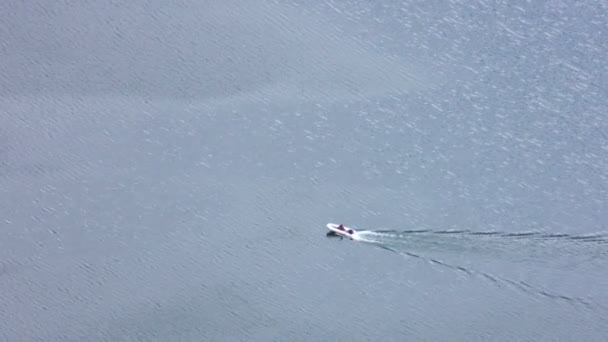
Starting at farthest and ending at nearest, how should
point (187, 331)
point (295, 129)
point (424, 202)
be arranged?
point (295, 129) → point (424, 202) → point (187, 331)

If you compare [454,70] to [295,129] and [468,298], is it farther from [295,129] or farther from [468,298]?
[468,298]

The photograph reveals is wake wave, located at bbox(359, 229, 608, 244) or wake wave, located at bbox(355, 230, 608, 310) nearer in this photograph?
wake wave, located at bbox(355, 230, 608, 310)

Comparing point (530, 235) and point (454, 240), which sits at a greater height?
point (530, 235)

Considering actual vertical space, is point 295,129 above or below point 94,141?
above

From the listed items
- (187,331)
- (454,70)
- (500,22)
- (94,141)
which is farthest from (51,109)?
(500,22)

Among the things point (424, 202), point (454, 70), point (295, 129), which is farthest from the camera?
point (454, 70)

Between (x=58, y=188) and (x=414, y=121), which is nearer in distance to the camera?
(x=58, y=188)

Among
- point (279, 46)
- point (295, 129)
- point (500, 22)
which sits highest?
point (500, 22)

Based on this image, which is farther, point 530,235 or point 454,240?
point 530,235

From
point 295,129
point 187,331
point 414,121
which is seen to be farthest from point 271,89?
point 187,331

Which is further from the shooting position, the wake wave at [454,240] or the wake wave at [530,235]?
the wake wave at [530,235]
